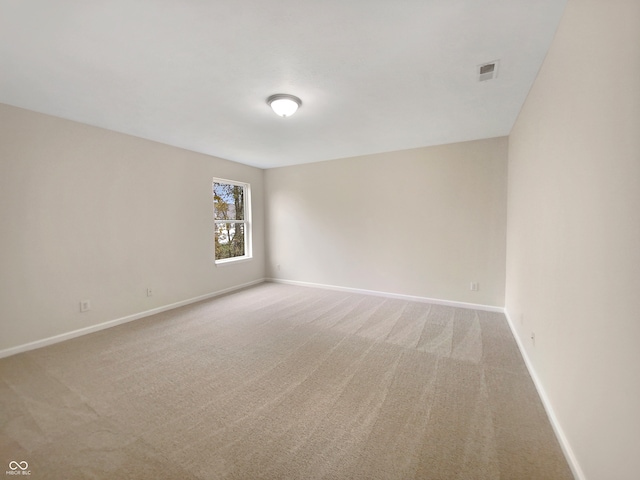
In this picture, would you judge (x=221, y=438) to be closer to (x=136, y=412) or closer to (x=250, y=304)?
(x=136, y=412)

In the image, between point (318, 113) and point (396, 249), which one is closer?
point (318, 113)

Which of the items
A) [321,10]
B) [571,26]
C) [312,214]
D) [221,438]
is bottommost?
[221,438]

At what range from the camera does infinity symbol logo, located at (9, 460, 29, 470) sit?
1345mm

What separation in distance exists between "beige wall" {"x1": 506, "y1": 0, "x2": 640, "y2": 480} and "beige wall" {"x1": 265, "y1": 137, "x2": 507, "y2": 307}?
6.03 feet

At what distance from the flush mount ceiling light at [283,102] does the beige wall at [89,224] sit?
2.30m

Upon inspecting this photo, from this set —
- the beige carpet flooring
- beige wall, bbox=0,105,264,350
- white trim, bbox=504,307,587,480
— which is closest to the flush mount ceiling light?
beige wall, bbox=0,105,264,350

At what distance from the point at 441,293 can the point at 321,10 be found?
3897 mm

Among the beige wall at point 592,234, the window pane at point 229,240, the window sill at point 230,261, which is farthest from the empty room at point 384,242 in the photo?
the window pane at point 229,240

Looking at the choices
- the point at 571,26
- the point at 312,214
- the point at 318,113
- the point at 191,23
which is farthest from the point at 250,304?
the point at 571,26

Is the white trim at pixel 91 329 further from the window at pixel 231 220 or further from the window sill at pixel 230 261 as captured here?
the window at pixel 231 220

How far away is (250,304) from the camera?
4.12m

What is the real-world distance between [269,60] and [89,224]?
2.91 m

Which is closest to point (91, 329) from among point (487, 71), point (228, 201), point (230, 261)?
point (230, 261)

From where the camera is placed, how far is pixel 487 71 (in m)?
2.03
